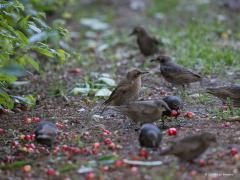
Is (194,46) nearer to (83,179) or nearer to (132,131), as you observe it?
(132,131)

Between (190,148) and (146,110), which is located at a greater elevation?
(146,110)

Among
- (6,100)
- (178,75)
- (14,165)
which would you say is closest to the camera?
(14,165)

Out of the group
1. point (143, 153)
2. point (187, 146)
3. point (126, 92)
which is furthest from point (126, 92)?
point (187, 146)

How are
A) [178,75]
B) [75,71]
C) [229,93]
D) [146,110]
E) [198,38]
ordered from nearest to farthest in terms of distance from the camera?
[146,110] → [229,93] → [178,75] → [75,71] → [198,38]

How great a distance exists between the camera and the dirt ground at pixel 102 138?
20.3ft

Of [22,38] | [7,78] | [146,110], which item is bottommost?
[146,110]

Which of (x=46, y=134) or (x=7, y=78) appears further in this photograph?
(x=7, y=78)

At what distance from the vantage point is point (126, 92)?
871 cm

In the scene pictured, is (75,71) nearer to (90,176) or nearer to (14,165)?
(14,165)

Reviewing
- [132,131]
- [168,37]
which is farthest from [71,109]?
[168,37]

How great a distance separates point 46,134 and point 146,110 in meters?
1.38

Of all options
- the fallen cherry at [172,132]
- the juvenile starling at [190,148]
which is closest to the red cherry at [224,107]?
the fallen cherry at [172,132]

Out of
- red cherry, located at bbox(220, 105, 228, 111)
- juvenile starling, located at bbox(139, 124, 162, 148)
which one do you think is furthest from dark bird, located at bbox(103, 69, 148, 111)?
juvenile starling, located at bbox(139, 124, 162, 148)

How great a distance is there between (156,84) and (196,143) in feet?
14.3
